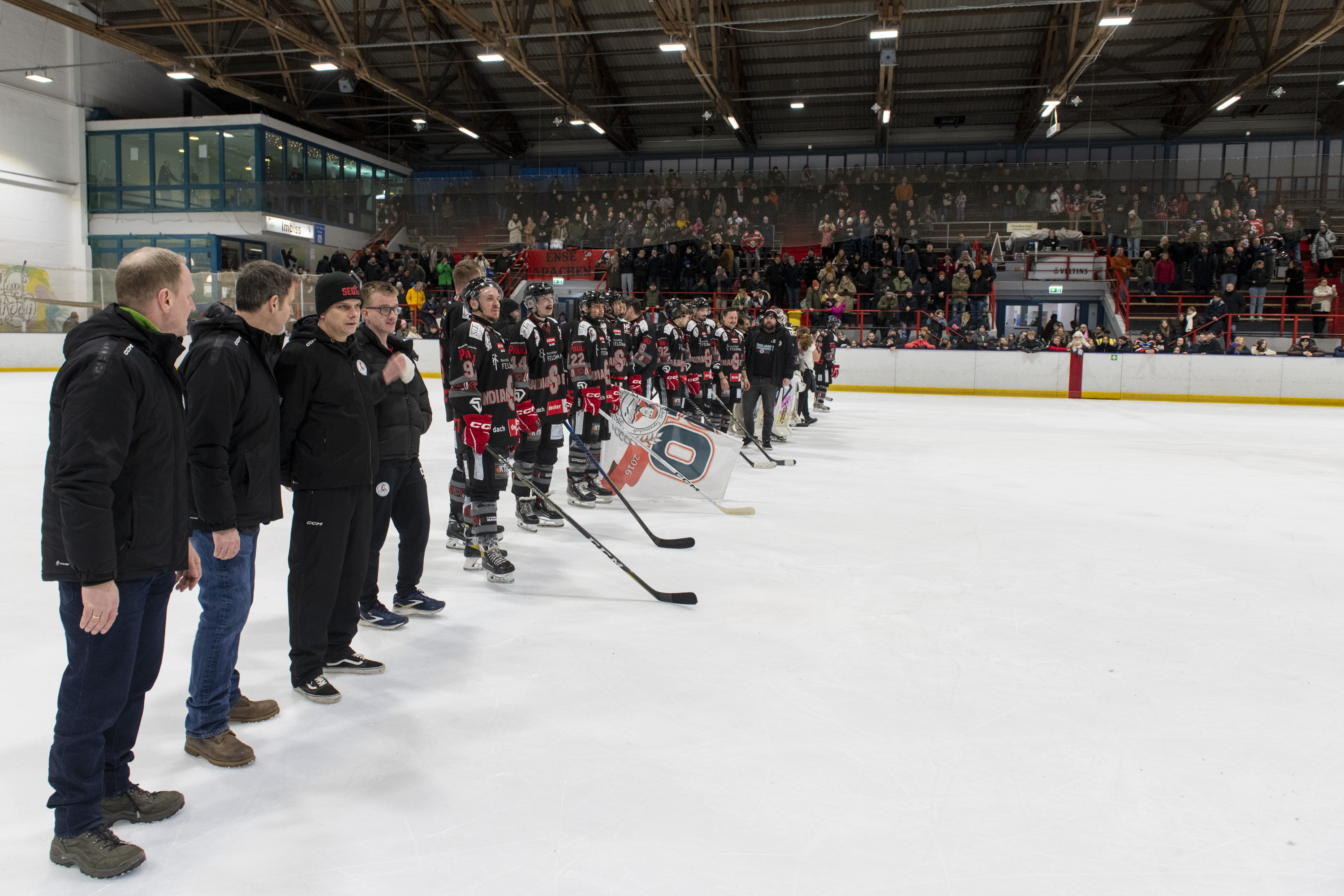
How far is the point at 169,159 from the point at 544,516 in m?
24.4

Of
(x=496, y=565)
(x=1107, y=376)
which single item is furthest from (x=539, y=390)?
(x=1107, y=376)

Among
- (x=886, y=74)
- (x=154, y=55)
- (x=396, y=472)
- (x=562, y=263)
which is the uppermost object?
(x=886, y=74)

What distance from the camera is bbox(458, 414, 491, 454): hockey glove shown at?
15.4ft

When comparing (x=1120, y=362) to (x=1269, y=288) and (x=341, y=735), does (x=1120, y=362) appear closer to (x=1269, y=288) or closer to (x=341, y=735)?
(x=1269, y=288)

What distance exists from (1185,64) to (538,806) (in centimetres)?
2702

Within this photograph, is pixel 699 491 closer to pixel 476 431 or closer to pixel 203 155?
pixel 476 431

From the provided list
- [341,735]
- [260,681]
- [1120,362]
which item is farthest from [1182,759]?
[1120,362]

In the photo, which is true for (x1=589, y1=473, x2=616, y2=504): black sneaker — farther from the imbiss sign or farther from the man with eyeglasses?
the imbiss sign

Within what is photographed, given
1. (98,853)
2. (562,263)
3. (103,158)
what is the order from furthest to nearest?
(103,158)
(562,263)
(98,853)

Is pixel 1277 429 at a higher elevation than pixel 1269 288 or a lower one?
lower

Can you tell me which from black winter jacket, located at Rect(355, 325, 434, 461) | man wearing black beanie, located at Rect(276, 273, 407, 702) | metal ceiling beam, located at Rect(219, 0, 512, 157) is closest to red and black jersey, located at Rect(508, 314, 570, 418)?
black winter jacket, located at Rect(355, 325, 434, 461)

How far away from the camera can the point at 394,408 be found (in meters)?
3.96

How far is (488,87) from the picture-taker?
26875 mm

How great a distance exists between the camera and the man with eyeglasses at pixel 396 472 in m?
3.80
